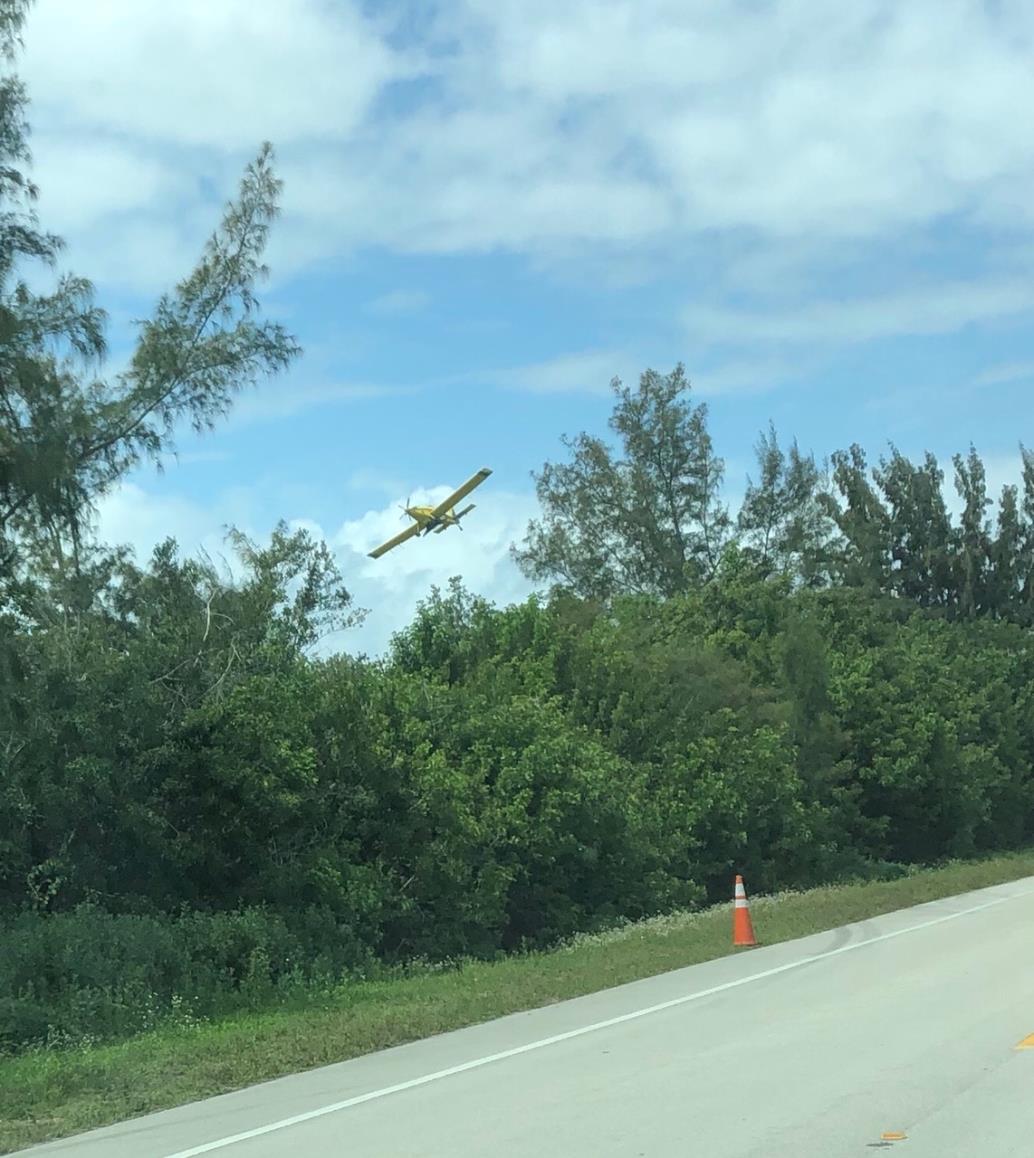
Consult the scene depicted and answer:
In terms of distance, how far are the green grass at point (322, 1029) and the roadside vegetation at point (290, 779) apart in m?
0.07

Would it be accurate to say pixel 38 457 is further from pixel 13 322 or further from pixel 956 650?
pixel 956 650

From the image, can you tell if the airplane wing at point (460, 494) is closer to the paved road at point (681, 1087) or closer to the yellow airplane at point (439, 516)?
the yellow airplane at point (439, 516)

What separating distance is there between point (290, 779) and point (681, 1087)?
36.3 feet

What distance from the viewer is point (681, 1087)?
9492mm

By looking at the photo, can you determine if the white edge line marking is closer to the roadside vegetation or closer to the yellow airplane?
the roadside vegetation

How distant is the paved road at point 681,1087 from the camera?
8016 millimetres

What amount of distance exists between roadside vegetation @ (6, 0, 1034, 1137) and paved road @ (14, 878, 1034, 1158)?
0.95 meters

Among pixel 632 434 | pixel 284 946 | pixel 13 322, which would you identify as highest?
pixel 632 434

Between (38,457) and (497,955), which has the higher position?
(38,457)

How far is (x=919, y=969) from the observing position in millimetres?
15688

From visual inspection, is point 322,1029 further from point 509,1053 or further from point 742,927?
point 742,927

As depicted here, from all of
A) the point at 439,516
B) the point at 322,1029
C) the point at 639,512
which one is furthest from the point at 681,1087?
the point at 639,512

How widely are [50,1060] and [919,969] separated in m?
9.18

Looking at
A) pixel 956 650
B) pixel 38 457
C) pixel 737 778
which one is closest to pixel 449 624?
pixel 737 778
